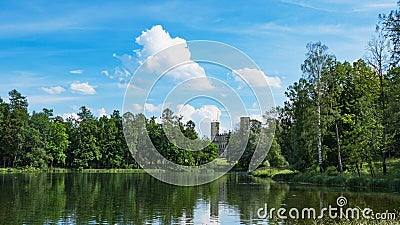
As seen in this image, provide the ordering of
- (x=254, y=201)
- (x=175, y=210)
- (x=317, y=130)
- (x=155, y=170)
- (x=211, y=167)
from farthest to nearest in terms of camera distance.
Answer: (x=211, y=167) → (x=155, y=170) → (x=317, y=130) → (x=254, y=201) → (x=175, y=210)

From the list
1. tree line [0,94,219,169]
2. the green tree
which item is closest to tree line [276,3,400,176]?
the green tree

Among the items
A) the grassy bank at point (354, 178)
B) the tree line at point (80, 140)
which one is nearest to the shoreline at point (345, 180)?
the grassy bank at point (354, 178)

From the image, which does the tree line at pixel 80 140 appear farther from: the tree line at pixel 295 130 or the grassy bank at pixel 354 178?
the grassy bank at pixel 354 178

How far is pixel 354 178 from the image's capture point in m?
38.4

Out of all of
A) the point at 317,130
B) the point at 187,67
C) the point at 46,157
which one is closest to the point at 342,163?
the point at 317,130

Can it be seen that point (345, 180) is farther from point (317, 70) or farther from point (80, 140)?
point (80, 140)

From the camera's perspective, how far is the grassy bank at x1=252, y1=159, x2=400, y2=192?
34.9 metres

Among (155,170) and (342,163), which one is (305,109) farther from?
(155,170)

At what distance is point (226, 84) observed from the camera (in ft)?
94.6

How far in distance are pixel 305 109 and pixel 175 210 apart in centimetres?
2561

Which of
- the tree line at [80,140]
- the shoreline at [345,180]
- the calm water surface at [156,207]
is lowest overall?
the calm water surface at [156,207]

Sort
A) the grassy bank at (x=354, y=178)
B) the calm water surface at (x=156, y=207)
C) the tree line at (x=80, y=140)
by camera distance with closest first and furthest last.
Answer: the calm water surface at (x=156, y=207) < the grassy bank at (x=354, y=178) < the tree line at (x=80, y=140)

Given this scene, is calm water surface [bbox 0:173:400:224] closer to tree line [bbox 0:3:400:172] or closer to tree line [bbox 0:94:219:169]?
tree line [bbox 0:3:400:172]

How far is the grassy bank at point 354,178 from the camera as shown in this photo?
34.9 metres
